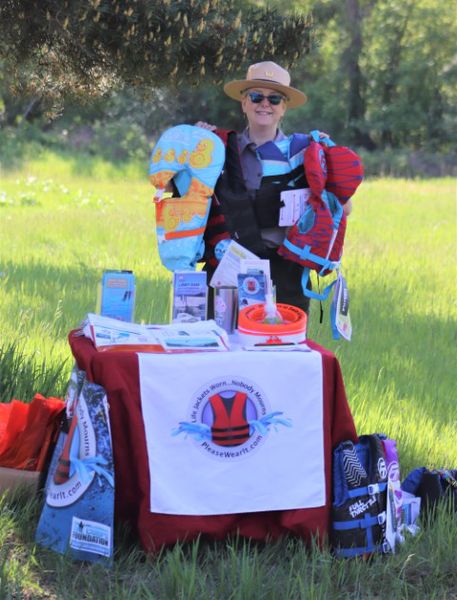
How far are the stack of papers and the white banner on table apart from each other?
3.1 inches

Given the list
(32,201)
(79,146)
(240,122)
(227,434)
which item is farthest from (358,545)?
(240,122)

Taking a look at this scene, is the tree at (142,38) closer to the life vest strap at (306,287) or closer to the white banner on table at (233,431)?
the life vest strap at (306,287)

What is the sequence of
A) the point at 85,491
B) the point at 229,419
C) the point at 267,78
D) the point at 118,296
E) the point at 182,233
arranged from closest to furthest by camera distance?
1. the point at 85,491
2. the point at 229,419
3. the point at 118,296
4. the point at 182,233
5. the point at 267,78

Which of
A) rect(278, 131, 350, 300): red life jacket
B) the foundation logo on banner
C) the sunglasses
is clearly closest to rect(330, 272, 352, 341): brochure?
rect(278, 131, 350, 300): red life jacket

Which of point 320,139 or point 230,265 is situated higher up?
point 320,139

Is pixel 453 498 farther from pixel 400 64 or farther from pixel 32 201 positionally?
pixel 400 64

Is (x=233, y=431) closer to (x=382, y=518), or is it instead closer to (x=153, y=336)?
(x=153, y=336)

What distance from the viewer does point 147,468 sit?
11.2 ft

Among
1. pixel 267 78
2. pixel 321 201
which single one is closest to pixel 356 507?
pixel 321 201

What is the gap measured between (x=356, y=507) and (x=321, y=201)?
5.10 ft

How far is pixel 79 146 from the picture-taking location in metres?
32.6

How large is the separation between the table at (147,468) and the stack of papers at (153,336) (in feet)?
0.19

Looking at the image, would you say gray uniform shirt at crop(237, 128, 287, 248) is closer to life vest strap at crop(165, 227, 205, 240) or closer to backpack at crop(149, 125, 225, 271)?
backpack at crop(149, 125, 225, 271)

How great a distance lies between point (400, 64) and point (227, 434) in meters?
38.1
